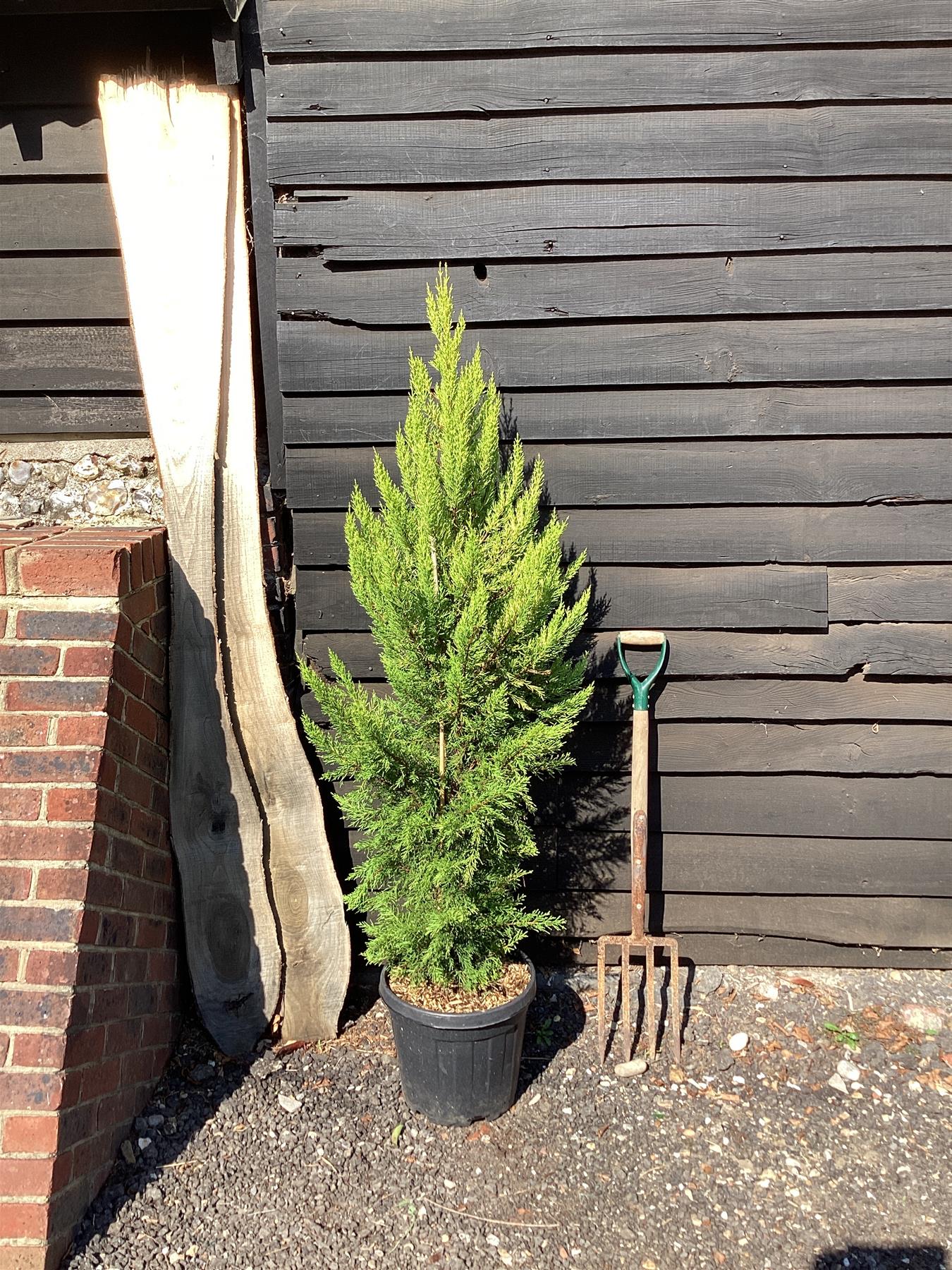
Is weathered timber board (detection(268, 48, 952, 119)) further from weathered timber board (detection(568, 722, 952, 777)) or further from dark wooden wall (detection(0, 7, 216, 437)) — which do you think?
weathered timber board (detection(568, 722, 952, 777))

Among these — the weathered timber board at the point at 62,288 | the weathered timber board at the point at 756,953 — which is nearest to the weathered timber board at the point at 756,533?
the weathered timber board at the point at 62,288

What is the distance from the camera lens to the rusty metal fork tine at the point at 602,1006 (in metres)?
2.78

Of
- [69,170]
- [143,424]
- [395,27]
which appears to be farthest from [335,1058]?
[395,27]

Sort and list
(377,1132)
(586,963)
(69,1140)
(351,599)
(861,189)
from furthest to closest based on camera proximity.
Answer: (586,963)
(351,599)
(861,189)
(377,1132)
(69,1140)

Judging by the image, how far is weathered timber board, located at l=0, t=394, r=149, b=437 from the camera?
116 inches

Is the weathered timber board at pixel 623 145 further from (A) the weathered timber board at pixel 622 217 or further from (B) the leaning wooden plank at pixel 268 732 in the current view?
(B) the leaning wooden plank at pixel 268 732

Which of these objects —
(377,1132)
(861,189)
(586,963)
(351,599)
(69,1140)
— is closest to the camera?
(69,1140)

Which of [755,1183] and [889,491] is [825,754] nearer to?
[889,491]

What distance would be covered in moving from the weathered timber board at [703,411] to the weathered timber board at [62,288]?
72 centimetres

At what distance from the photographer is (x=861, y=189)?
2719mm

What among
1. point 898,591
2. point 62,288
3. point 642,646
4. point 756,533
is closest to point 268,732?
point 642,646

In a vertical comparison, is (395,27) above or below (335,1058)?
above

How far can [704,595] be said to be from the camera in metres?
2.91

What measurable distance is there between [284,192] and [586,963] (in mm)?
2768
